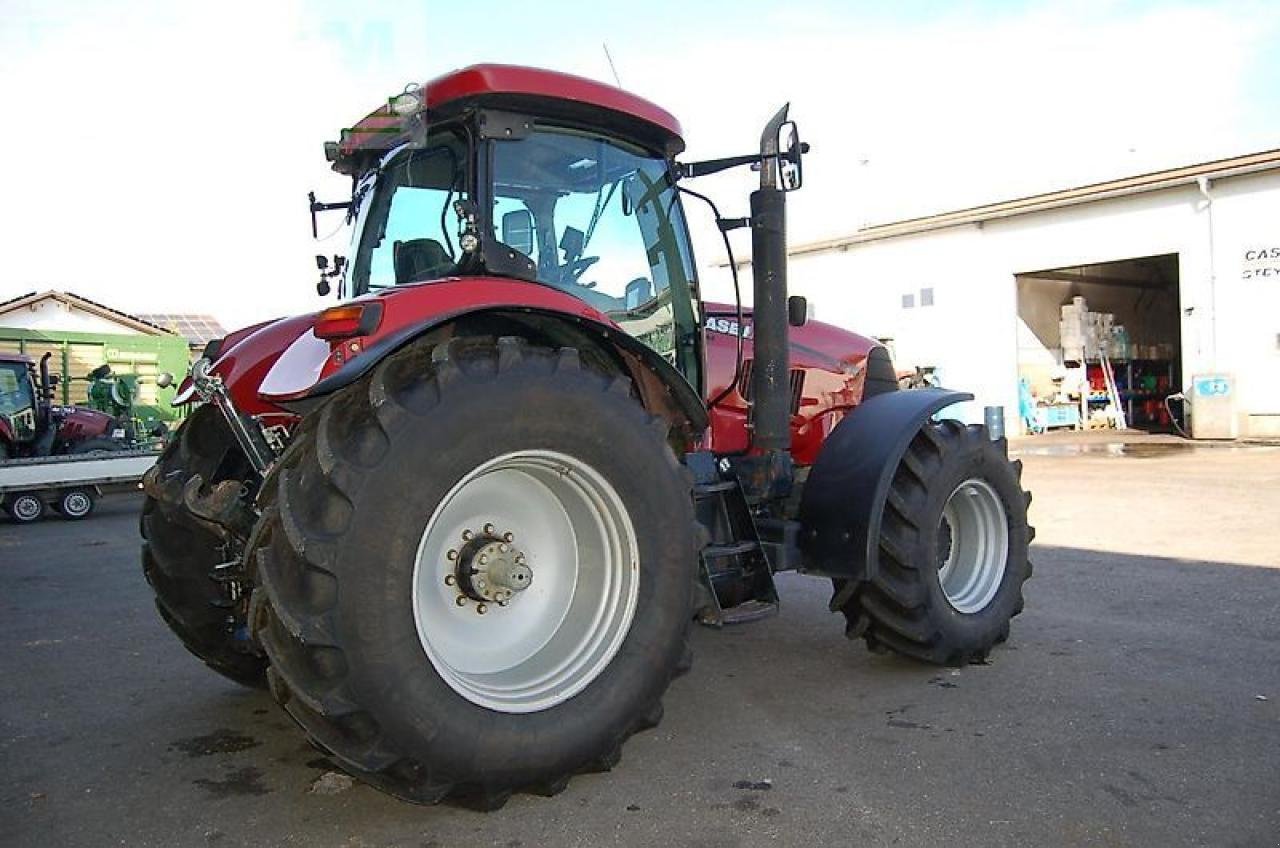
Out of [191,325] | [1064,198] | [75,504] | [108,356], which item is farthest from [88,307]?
[1064,198]

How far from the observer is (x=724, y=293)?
17.9 feet

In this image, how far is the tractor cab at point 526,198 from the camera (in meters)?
3.68

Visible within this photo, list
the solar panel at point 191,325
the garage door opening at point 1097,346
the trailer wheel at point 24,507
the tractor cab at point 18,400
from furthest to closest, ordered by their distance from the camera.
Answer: the solar panel at point 191,325 < the garage door opening at point 1097,346 < the tractor cab at point 18,400 < the trailer wheel at point 24,507

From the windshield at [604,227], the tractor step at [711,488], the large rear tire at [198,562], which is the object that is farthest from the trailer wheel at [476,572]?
the large rear tire at [198,562]

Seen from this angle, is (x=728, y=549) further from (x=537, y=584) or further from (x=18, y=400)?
(x=18, y=400)

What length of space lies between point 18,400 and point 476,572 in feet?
48.7

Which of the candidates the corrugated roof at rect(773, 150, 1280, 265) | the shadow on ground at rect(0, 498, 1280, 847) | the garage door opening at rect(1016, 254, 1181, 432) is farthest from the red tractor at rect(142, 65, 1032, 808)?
the garage door opening at rect(1016, 254, 1181, 432)

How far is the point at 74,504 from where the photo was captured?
13703 millimetres

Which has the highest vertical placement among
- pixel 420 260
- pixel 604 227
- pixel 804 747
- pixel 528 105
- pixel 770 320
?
pixel 528 105

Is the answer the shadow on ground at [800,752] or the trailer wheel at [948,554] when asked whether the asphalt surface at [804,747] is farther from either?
the trailer wheel at [948,554]

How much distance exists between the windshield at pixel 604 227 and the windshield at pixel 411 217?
209 mm

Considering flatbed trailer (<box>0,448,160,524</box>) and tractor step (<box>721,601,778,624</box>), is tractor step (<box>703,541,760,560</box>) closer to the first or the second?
tractor step (<box>721,601,778,624</box>)

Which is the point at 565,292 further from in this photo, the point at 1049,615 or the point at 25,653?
the point at 25,653

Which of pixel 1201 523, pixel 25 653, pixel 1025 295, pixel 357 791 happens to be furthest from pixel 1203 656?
pixel 1025 295
